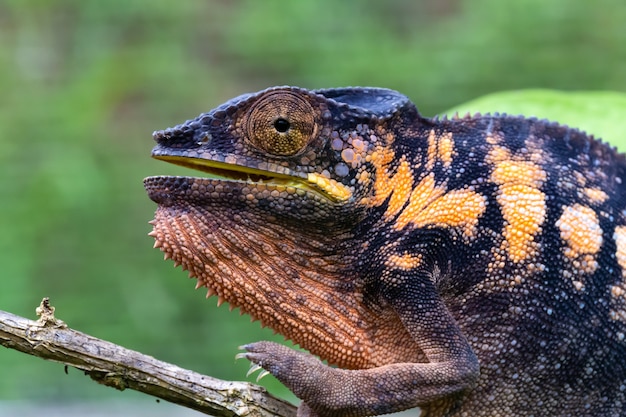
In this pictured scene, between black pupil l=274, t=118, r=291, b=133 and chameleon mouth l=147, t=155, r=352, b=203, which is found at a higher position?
black pupil l=274, t=118, r=291, b=133

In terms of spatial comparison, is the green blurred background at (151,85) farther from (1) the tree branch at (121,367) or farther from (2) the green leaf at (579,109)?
(1) the tree branch at (121,367)

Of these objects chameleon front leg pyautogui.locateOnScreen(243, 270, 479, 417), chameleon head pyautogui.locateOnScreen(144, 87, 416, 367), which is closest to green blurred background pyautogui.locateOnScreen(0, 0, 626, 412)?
chameleon head pyautogui.locateOnScreen(144, 87, 416, 367)

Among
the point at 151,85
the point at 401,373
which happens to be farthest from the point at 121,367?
the point at 151,85

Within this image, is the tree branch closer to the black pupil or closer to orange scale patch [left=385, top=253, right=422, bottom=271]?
orange scale patch [left=385, top=253, right=422, bottom=271]

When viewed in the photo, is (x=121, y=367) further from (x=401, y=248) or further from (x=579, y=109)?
(x=579, y=109)

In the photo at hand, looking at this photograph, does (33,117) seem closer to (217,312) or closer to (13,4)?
(13,4)

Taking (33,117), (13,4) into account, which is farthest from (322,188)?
(13,4)

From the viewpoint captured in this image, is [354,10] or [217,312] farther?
[354,10]
